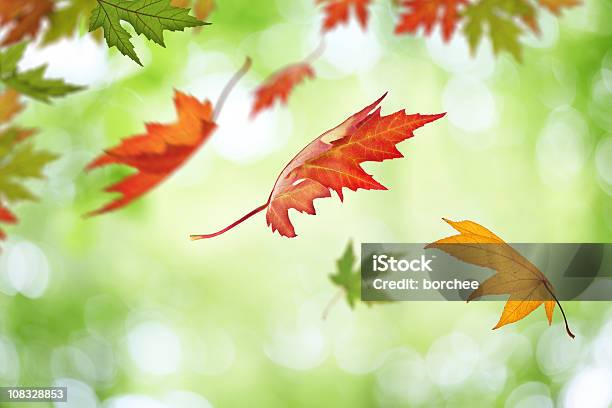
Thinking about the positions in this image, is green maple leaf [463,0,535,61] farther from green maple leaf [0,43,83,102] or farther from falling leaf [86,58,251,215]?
green maple leaf [0,43,83,102]

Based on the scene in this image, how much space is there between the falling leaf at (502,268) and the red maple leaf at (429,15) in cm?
58

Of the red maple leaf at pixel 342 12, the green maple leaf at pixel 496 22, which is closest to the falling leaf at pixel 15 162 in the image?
the red maple leaf at pixel 342 12

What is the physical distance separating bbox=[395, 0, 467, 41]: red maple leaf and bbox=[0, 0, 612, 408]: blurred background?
7.14 feet

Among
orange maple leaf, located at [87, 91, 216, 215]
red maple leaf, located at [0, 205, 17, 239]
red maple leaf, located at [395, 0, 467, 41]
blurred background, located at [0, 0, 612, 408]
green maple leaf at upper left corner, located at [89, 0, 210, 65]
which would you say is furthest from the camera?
blurred background, located at [0, 0, 612, 408]

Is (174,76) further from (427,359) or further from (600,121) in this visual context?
(600,121)

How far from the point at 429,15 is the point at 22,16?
24.8 inches

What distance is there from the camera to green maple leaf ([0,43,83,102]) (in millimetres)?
488

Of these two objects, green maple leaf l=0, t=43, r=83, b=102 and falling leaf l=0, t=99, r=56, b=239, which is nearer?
green maple leaf l=0, t=43, r=83, b=102

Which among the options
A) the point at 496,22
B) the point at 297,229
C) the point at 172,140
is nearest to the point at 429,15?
the point at 496,22

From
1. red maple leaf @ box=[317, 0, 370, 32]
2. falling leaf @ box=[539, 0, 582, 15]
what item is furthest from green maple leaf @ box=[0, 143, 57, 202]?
falling leaf @ box=[539, 0, 582, 15]

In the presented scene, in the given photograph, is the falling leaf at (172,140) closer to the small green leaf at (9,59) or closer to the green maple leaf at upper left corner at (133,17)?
the small green leaf at (9,59)

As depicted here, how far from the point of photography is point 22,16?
2.35 ft

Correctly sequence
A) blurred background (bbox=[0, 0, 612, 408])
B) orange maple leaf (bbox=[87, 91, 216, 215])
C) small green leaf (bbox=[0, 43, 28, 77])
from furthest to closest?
blurred background (bbox=[0, 0, 612, 408]) < orange maple leaf (bbox=[87, 91, 216, 215]) < small green leaf (bbox=[0, 43, 28, 77])

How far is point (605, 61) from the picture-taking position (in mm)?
3264
